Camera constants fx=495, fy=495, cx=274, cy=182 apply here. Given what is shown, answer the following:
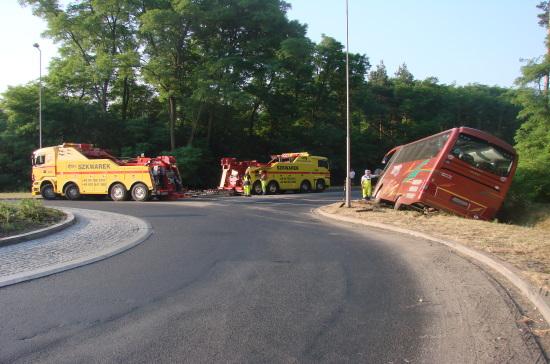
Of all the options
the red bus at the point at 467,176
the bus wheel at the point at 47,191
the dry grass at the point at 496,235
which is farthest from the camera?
the bus wheel at the point at 47,191

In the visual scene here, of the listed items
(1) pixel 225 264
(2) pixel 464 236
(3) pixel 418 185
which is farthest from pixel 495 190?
(1) pixel 225 264

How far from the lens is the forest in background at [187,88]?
36.6m

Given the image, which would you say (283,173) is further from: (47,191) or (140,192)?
(47,191)

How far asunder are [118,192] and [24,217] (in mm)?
12997

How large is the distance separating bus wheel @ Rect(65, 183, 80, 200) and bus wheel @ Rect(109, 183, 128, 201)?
2296mm

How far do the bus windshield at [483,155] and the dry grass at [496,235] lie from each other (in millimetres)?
2031

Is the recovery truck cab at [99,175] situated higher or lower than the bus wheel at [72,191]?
higher

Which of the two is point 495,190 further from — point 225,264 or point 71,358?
point 71,358

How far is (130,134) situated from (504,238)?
35.6 metres

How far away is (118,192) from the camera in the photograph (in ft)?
82.4

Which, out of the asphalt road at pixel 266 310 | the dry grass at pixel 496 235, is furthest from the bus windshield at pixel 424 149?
the asphalt road at pixel 266 310

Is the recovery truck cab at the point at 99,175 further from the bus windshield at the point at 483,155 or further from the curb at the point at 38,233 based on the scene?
the bus windshield at the point at 483,155

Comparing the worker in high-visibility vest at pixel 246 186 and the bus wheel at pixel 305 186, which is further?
the bus wheel at pixel 305 186

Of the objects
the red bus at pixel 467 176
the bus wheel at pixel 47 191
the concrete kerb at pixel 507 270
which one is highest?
the red bus at pixel 467 176
